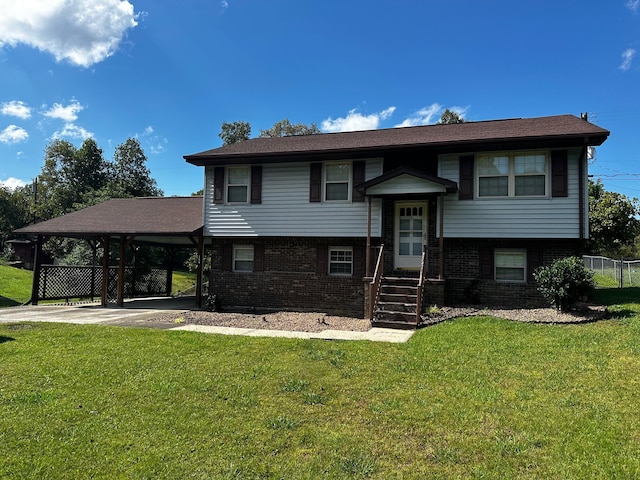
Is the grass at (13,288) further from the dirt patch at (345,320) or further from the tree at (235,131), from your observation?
the tree at (235,131)

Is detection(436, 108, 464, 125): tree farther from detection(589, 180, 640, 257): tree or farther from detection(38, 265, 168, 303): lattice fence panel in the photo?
detection(38, 265, 168, 303): lattice fence panel

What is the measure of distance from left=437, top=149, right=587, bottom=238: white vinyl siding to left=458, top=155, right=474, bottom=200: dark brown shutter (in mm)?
122

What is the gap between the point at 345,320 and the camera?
1138cm

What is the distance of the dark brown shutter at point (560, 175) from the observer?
36.5 ft

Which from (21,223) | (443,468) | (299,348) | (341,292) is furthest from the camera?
(21,223)

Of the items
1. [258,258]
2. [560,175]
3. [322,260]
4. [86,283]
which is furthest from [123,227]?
[560,175]

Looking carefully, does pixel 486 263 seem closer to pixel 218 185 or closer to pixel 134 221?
pixel 218 185

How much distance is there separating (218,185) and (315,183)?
3.31 m

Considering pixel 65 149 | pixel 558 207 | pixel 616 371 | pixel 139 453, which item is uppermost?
pixel 65 149

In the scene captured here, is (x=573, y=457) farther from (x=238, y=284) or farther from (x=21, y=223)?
(x=21, y=223)

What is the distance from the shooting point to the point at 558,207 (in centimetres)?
1116

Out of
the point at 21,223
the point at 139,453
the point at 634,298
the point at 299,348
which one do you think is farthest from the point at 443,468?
the point at 21,223

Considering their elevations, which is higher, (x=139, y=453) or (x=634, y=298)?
(x=634, y=298)

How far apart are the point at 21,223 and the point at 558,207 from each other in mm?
51118
